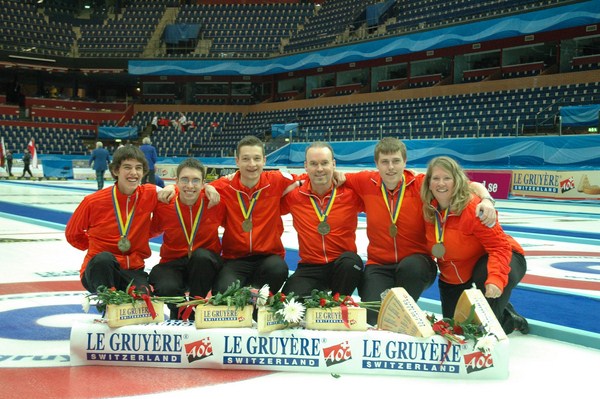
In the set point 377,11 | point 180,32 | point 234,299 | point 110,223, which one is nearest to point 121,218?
point 110,223

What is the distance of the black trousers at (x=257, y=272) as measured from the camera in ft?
12.9

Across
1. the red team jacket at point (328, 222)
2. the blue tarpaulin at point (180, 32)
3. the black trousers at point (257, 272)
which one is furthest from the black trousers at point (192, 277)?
the blue tarpaulin at point (180, 32)

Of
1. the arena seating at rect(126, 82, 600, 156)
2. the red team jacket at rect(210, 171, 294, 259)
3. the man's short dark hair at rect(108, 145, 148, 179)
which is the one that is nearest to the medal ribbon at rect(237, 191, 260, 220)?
the red team jacket at rect(210, 171, 294, 259)

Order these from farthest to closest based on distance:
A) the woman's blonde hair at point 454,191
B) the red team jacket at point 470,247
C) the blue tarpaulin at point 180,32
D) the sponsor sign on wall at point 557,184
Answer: the blue tarpaulin at point 180,32, the sponsor sign on wall at point 557,184, the woman's blonde hair at point 454,191, the red team jacket at point 470,247

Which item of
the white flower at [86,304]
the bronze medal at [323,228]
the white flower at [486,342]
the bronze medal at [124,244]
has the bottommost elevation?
the white flower at [486,342]

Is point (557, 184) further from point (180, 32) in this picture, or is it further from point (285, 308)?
point (180, 32)

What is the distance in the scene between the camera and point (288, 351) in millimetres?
3234

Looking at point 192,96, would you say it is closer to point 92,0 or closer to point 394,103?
point 92,0

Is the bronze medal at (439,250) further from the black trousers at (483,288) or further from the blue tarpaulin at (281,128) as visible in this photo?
the blue tarpaulin at (281,128)

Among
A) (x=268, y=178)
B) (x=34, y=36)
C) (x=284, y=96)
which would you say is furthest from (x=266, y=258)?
(x=34, y=36)

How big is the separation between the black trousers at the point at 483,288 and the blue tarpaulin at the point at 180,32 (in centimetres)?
4084

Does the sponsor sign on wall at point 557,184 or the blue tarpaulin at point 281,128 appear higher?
the blue tarpaulin at point 281,128

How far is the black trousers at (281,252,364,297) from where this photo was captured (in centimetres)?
385

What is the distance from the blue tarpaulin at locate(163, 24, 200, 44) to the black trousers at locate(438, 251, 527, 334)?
134 ft
